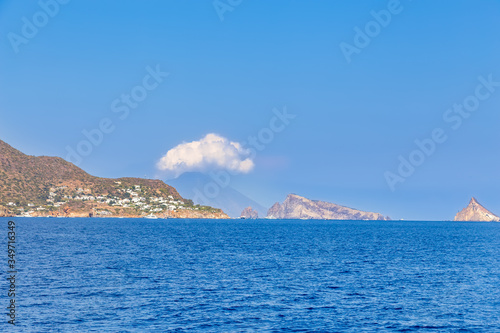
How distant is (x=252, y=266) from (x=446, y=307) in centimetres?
3875

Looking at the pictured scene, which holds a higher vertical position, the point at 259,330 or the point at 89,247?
the point at 89,247

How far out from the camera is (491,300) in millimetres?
59219

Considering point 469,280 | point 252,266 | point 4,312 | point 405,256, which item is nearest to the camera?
point 4,312

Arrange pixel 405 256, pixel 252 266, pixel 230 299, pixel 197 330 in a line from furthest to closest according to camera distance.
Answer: pixel 405 256 → pixel 252 266 → pixel 230 299 → pixel 197 330

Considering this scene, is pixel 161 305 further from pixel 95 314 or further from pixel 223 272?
pixel 223 272

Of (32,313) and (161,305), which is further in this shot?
(161,305)

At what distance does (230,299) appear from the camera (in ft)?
188

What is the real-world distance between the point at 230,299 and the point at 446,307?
25251 millimetres

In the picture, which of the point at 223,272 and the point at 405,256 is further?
the point at 405,256

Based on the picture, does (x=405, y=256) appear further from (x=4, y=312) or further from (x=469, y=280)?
(x=4, y=312)

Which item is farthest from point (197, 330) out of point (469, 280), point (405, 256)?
point (405, 256)

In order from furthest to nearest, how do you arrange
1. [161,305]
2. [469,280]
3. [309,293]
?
[469,280] < [309,293] < [161,305]

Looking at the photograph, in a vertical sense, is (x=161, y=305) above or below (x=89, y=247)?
below

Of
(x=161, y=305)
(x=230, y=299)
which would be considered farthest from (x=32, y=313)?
(x=230, y=299)
